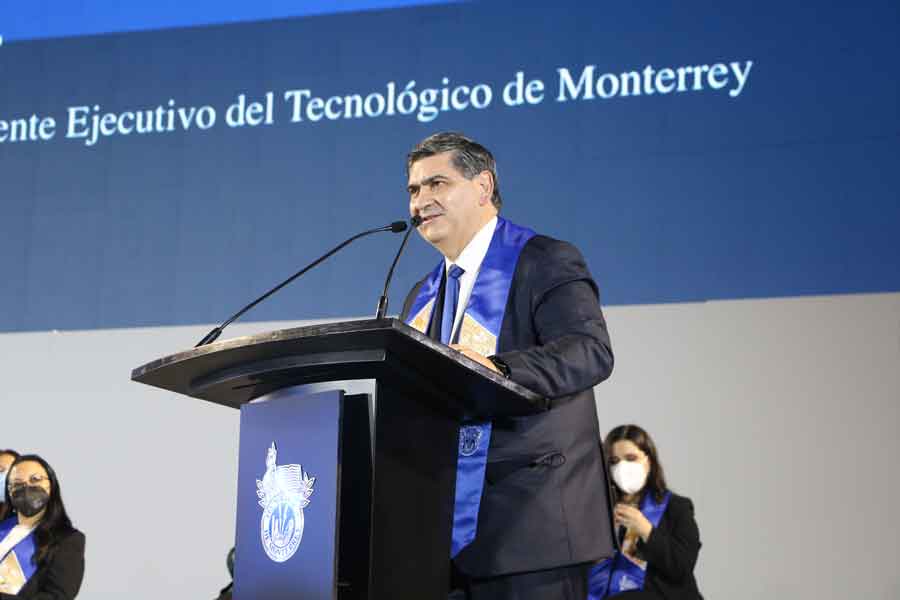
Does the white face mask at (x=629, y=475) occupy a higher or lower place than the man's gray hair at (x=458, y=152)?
lower

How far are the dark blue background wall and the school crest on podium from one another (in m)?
2.57

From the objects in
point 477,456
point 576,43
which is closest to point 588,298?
point 477,456

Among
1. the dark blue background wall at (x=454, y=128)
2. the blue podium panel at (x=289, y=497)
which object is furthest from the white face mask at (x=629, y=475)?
the blue podium panel at (x=289, y=497)

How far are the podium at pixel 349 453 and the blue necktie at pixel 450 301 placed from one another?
0.33 m

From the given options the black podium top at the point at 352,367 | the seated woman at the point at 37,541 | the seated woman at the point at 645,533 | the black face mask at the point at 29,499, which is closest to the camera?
the black podium top at the point at 352,367

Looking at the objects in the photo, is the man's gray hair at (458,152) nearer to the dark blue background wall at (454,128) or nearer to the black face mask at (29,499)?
the dark blue background wall at (454,128)

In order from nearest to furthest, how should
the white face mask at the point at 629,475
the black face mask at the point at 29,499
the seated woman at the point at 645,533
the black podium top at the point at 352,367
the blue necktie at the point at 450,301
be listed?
the black podium top at the point at 352,367
the blue necktie at the point at 450,301
the seated woman at the point at 645,533
the white face mask at the point at 629,475
the black face mask at the point at 29,499

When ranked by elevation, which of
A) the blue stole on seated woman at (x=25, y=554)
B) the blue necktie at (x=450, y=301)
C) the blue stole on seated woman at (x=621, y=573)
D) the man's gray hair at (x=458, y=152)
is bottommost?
the blue stole on seated woman at (x=621, y=573)

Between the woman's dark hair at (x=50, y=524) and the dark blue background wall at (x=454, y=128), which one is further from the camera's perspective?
the woman's dark hair at (x=50, y=524)

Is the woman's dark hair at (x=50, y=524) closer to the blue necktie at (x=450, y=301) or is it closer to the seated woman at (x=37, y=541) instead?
the seated woman at (x=37, y=541)

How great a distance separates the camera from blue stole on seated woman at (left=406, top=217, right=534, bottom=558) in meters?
1.67

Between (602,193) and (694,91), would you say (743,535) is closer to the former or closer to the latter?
(602,193)

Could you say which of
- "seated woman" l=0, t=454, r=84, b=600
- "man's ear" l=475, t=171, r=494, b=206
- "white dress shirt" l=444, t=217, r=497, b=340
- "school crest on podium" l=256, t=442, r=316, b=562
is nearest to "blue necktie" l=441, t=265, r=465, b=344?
"white dress shirt" l=444, t=217, r=497, b=340

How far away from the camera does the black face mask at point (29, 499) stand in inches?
162
